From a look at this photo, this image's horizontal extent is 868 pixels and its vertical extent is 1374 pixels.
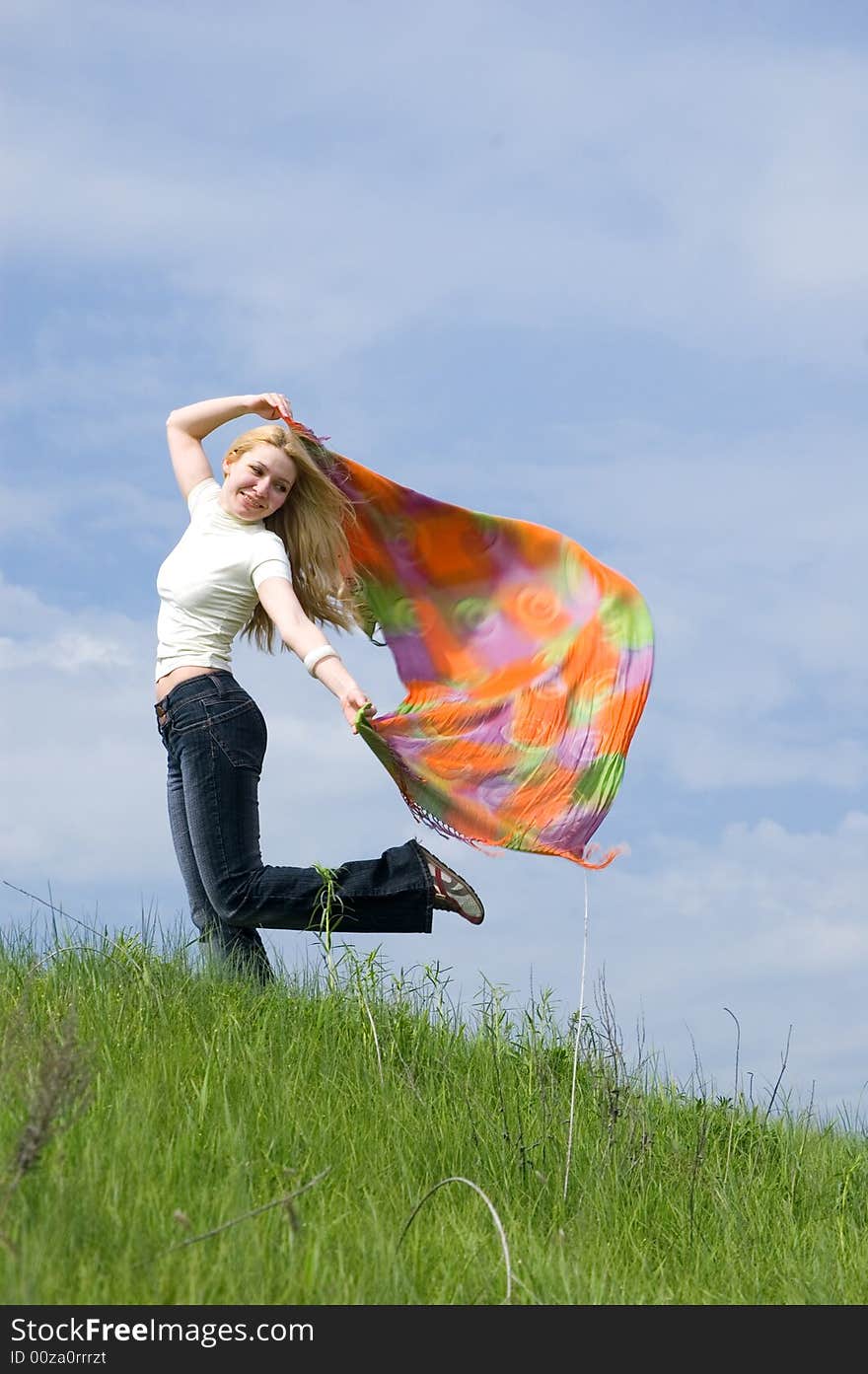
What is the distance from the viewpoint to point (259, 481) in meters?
5.77

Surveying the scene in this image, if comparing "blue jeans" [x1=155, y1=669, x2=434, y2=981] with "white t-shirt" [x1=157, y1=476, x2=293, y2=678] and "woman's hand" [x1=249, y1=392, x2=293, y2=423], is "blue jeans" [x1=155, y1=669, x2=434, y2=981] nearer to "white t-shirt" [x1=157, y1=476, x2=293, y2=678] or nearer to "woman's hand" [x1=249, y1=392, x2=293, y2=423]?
"white t-shirt" [x1=157, y1=476, x2=293, y2=678]

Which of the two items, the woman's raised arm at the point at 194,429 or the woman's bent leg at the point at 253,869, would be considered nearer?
the woman's bent leg at the point at 253,869

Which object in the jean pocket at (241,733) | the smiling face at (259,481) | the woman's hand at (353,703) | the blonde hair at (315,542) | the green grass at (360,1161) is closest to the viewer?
the green grass at (360,1161)

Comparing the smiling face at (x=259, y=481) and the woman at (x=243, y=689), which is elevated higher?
the smiling face at (x=259, y=481)

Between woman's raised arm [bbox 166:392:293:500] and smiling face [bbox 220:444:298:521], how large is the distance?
1.14 feet

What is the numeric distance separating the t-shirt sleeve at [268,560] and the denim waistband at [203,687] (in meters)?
0.40

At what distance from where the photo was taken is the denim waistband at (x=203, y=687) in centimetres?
559

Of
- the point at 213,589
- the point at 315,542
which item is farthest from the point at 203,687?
the point at 315,542

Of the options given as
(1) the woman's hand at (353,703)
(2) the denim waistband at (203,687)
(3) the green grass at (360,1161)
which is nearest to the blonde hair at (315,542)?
(2) the denim waistband at (203,687)

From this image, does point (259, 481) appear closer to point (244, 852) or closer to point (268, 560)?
point (268, 560)

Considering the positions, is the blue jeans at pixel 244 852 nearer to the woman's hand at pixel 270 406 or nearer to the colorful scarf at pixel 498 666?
the colorful scarf at pixel 498 666

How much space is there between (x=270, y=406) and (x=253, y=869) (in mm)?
1986
